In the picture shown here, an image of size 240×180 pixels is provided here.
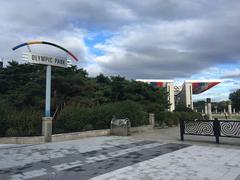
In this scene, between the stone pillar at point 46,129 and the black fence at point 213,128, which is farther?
the stone pillar at point 46,129

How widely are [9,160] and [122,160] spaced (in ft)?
11.1

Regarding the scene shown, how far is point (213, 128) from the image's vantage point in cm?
1183

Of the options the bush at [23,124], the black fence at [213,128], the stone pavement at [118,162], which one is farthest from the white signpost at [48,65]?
the black fence at [213,128]

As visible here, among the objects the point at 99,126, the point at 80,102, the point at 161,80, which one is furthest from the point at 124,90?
the point at 161,80

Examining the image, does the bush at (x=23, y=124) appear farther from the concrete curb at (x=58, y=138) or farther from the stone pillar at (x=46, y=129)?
the stone pillar at (x=46, y=129)

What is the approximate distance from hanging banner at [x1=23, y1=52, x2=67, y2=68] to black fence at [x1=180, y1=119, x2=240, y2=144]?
6.81 m

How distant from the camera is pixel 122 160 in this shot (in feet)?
27.1

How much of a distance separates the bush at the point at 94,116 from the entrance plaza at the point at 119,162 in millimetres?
3438

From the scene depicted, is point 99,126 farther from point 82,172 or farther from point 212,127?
point 82,172

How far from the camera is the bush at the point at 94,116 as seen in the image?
14289 millimetres

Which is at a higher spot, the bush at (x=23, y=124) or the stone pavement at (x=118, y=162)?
the bush at (x=23, y=124)

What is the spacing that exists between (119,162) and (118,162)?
29mm

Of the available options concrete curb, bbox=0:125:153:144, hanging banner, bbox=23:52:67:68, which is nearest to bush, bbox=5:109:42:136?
concrete curb, bbox=0:125:153:144

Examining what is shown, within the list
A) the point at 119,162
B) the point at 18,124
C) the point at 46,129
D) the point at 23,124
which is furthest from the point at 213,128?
the point at 18,124
